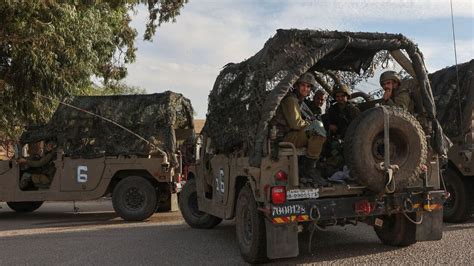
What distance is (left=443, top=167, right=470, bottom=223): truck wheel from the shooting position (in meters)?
8.89

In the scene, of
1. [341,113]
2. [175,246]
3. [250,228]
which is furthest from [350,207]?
[175,246]

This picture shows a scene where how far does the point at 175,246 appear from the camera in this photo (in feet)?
24.5

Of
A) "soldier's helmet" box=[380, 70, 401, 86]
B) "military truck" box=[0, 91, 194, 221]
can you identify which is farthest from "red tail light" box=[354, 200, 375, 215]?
"military truck" box=[0, 91, 194, 221]

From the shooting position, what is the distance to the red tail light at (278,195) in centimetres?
553

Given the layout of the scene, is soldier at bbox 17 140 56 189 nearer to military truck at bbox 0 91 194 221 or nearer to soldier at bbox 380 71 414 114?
military truck at bbox 0 91 194 221

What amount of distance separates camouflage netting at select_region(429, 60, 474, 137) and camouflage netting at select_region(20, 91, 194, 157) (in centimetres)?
531

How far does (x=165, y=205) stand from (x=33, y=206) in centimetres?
345

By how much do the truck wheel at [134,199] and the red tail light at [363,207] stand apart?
559 cm

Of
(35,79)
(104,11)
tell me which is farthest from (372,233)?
(104,11)

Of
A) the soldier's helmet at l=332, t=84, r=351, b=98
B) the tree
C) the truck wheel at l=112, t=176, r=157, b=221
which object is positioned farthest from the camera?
the tree

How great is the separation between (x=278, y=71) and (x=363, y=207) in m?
1.81

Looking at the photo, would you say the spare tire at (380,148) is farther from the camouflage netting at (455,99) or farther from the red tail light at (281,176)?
the camouflage netting at (455,99)

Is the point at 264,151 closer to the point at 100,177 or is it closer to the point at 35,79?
the point at 100,177

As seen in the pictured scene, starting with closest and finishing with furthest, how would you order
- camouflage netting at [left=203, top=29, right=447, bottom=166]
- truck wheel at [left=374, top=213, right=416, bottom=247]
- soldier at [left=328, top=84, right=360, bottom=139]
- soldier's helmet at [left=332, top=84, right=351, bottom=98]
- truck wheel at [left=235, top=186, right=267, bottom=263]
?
camouflage netting at [left=203, top=29, right=447, bottom=166]
truck wheel at [left=235, top=186, right=267, bottom=263]
truck wheel at [left=374, top=213, right=416, bottom=247]
soldier at [left=328, top=84, right=360, bottom=139]
soldier's helmet at [left=332, top=84, right=351, bottom=98]
